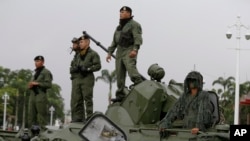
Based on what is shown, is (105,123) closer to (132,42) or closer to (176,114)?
(176,114)

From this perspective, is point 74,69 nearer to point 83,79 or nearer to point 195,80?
point 83,79

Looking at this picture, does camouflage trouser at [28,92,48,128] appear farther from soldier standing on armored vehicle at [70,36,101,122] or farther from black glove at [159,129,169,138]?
black glove at [159,129,169,138]

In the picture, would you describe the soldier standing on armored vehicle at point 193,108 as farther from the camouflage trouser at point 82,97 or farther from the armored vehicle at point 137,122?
the camouflage trouser at point 82,97

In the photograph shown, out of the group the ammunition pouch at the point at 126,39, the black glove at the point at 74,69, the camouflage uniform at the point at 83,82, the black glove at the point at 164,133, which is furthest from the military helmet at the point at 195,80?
the black glove at the point at 74,69

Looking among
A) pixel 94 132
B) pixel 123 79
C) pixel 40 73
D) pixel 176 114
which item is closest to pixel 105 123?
pixel 94 132

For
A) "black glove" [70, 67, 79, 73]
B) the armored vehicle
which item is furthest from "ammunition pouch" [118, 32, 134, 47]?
"black glove" [70, 67, 79, 73]

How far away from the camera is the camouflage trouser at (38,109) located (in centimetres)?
1496

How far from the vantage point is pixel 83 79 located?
1436 cm

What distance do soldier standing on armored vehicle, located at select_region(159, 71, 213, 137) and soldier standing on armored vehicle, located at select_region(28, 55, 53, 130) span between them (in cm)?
432

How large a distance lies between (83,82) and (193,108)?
12.2ft

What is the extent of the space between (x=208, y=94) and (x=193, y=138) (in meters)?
1.14

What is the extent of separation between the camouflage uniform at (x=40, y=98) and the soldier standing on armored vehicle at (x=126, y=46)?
1665 millimetres

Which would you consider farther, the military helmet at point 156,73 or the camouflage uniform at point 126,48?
the camouflage uniform at point 126,48

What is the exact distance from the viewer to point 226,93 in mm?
60375
